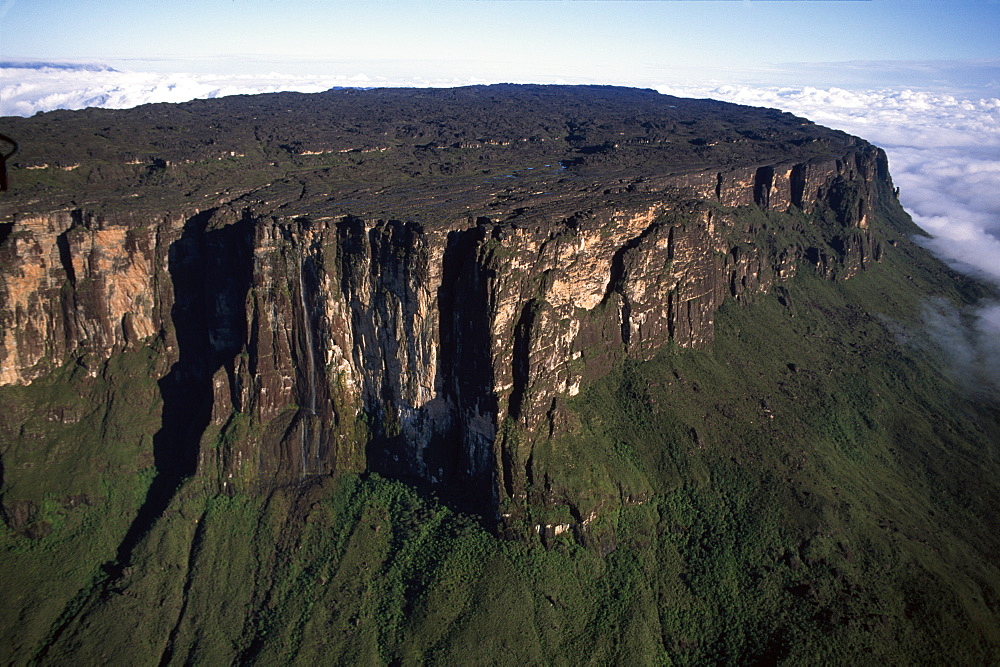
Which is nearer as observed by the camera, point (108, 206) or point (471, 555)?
point (471, 555)

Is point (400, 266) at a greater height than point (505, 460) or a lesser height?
greater

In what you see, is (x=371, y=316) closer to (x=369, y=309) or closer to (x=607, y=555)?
(x=369, y=309)

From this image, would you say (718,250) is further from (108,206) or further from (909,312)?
(108,206)

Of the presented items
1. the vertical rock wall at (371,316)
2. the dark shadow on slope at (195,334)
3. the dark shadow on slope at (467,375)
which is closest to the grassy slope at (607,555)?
the dark shadow on slope at (195,334)

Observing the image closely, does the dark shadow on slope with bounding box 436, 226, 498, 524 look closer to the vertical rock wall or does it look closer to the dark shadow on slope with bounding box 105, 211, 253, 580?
the vertical rock wall

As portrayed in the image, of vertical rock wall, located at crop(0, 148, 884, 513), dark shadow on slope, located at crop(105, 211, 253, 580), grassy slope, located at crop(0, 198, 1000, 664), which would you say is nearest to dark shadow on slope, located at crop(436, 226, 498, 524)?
vertical rock wall, located at crop(0, 148, 884, 513)

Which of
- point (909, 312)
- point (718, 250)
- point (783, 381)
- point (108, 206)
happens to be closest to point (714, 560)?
point (783, 381)
